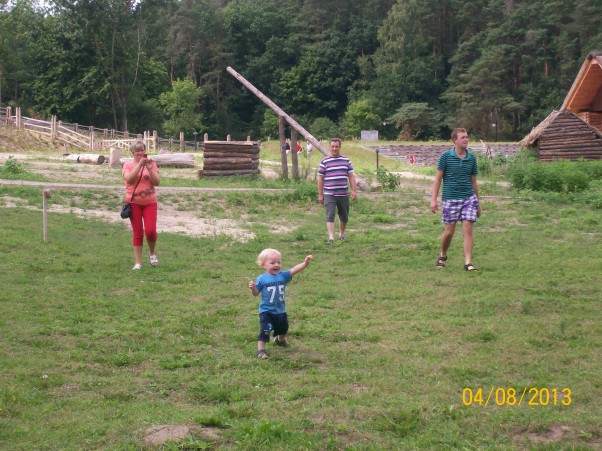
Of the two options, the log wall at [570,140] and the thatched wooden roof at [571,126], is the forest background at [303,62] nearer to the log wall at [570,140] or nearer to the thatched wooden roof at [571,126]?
the thatched wooden roof at [571,126]

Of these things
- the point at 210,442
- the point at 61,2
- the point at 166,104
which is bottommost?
the point at 210,442

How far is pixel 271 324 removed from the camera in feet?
21.5

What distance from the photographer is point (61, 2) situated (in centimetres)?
6450

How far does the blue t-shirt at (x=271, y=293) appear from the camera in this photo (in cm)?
657

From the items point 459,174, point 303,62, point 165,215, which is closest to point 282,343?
point 459,174

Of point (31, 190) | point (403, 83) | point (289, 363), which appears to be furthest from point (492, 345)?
point (403, 83)

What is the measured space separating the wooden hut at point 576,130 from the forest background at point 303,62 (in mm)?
41378

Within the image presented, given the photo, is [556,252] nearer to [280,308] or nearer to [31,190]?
[280,308]

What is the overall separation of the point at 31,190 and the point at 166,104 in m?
53.8

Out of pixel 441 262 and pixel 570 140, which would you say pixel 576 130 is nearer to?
pixel 570 140

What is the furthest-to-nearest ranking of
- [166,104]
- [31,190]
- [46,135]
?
1. [166,104]
2. [46,135]
3. [31,190]

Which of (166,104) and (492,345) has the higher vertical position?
(166,104)
